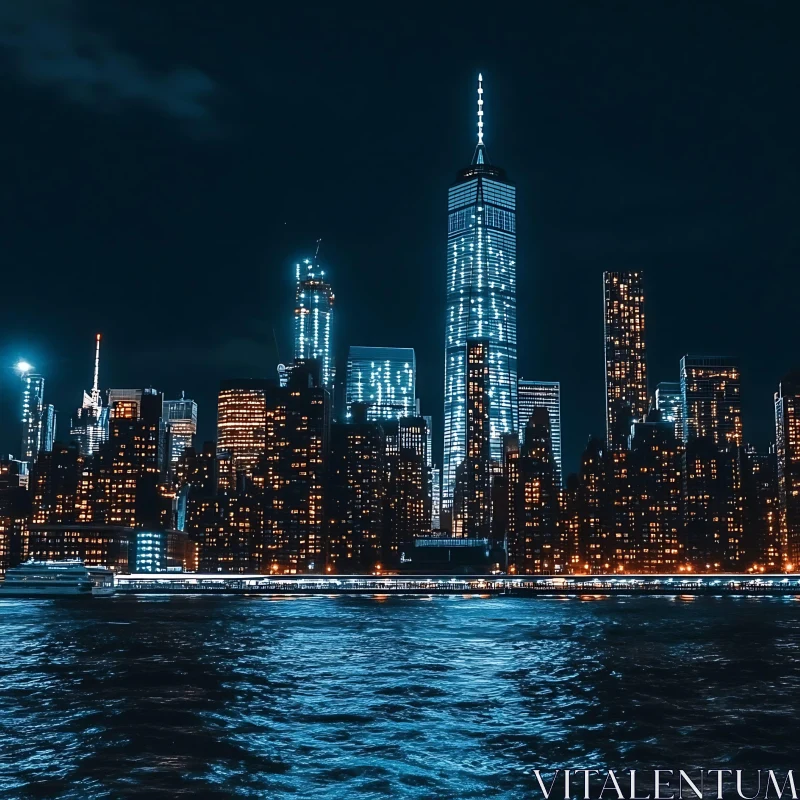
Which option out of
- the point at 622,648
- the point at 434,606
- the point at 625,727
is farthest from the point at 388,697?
the point at 434,606

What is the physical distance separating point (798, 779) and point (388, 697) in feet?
87.4

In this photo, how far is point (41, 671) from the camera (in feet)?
242

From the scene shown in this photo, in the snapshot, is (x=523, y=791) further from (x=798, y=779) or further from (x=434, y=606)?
(x=434, y=606)

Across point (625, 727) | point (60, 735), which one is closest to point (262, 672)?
point (60, 735)

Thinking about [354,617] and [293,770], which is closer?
[293,770]

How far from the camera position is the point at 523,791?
35906mm

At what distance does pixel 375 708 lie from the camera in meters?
54.6

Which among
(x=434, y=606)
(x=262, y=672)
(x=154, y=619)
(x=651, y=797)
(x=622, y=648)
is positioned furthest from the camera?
(x=434, y=606)

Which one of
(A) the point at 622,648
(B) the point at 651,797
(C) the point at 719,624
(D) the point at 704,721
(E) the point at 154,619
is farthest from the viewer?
(E) the point at 154,619

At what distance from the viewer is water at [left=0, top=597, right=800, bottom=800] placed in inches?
1549

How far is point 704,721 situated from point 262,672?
33.9 meters

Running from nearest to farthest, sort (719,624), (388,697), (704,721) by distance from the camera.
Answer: (704,721), (388,697), (719,624)

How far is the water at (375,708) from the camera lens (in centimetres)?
3934

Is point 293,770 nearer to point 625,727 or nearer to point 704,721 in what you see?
point 625,727
